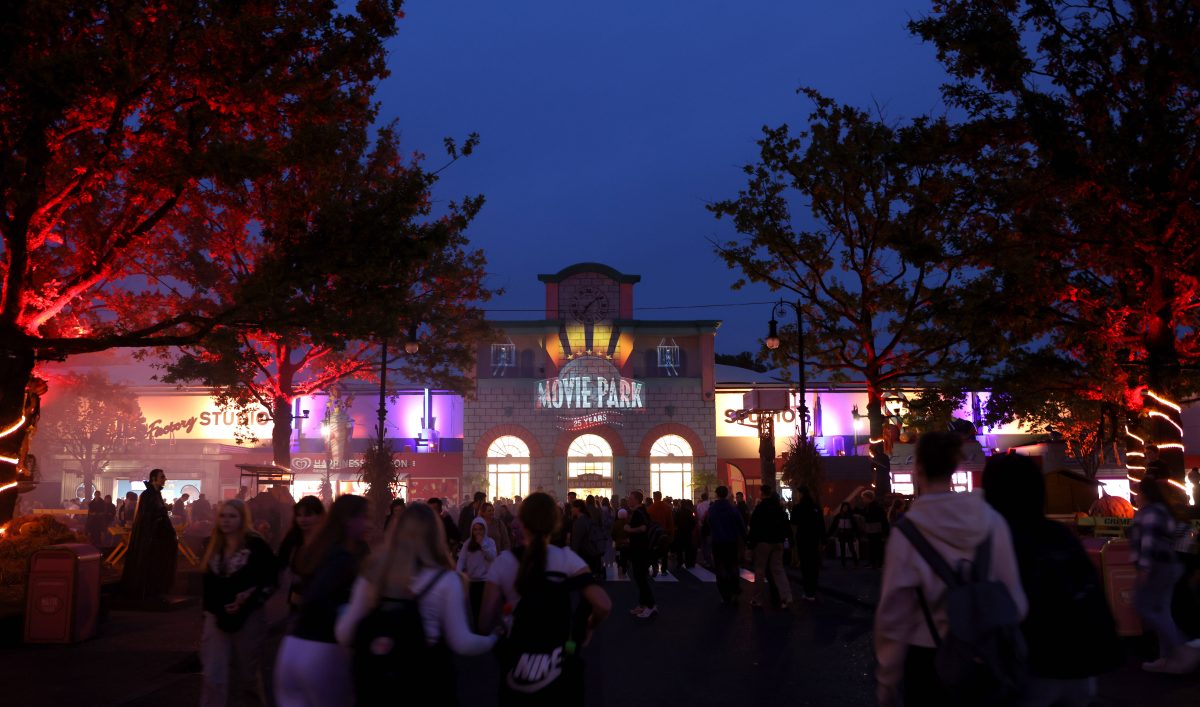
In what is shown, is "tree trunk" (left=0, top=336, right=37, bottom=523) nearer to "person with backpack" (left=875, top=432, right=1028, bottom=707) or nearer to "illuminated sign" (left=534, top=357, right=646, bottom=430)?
"person with backpack" (left=875, top=432, right=1028, bottom=707)

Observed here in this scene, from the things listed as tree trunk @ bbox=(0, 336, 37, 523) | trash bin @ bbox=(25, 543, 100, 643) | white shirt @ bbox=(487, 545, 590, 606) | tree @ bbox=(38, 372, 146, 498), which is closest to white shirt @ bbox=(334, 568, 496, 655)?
white shirt @ bbox=(487, 545, 590, 606)

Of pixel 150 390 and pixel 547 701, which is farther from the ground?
pixel 150 390

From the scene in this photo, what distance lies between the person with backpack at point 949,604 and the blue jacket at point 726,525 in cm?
1138

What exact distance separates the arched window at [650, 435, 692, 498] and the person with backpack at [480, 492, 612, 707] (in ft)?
123

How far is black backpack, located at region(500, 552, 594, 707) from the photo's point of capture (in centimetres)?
453

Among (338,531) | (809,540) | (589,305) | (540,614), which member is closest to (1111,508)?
(809,540)

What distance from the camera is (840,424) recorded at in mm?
43500

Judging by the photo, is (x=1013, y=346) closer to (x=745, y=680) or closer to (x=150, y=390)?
(x=745, y=680)

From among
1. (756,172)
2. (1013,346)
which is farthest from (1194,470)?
(756,172)

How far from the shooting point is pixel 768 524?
1450cm

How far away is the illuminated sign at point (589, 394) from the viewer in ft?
138

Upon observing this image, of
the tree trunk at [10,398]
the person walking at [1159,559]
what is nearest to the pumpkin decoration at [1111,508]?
the person walking at [1159,559]

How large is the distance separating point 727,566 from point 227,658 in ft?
31.9

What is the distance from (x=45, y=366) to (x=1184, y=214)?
1493 inches
